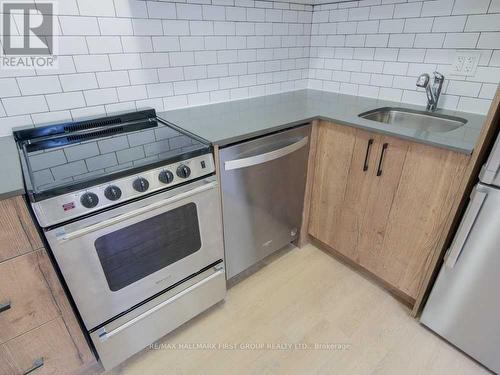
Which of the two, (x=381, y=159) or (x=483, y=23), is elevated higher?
(x=483, y=23)

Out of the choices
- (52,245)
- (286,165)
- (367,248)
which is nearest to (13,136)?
(52,245)

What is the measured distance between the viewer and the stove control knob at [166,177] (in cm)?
99

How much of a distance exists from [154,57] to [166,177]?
79cm

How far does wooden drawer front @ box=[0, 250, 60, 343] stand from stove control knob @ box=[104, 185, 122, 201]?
263 millimetres

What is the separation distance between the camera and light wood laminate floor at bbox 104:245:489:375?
1.25 metres

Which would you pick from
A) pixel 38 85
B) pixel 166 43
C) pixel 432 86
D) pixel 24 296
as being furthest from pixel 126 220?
pixel 432 86

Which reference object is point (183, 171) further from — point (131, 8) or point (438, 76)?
point (438, 76)

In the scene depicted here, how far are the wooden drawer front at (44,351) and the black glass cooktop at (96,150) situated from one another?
0.52 metres

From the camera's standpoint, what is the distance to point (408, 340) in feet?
4.40

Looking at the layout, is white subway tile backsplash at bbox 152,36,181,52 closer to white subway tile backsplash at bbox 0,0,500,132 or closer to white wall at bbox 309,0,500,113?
white subway tile backsplash at bbox 0,0,500,132

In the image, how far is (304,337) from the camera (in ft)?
4.50

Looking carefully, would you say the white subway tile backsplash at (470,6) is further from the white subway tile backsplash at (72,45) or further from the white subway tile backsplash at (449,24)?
the white subway tile backsplash at (72,45)

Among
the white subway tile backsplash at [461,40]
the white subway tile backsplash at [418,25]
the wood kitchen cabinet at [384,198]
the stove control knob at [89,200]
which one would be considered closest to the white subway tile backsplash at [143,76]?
the stove control knob at [89,200]

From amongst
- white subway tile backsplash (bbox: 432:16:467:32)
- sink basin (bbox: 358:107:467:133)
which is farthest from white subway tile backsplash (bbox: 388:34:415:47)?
sink basin (bbox: 358:107:467:133)
